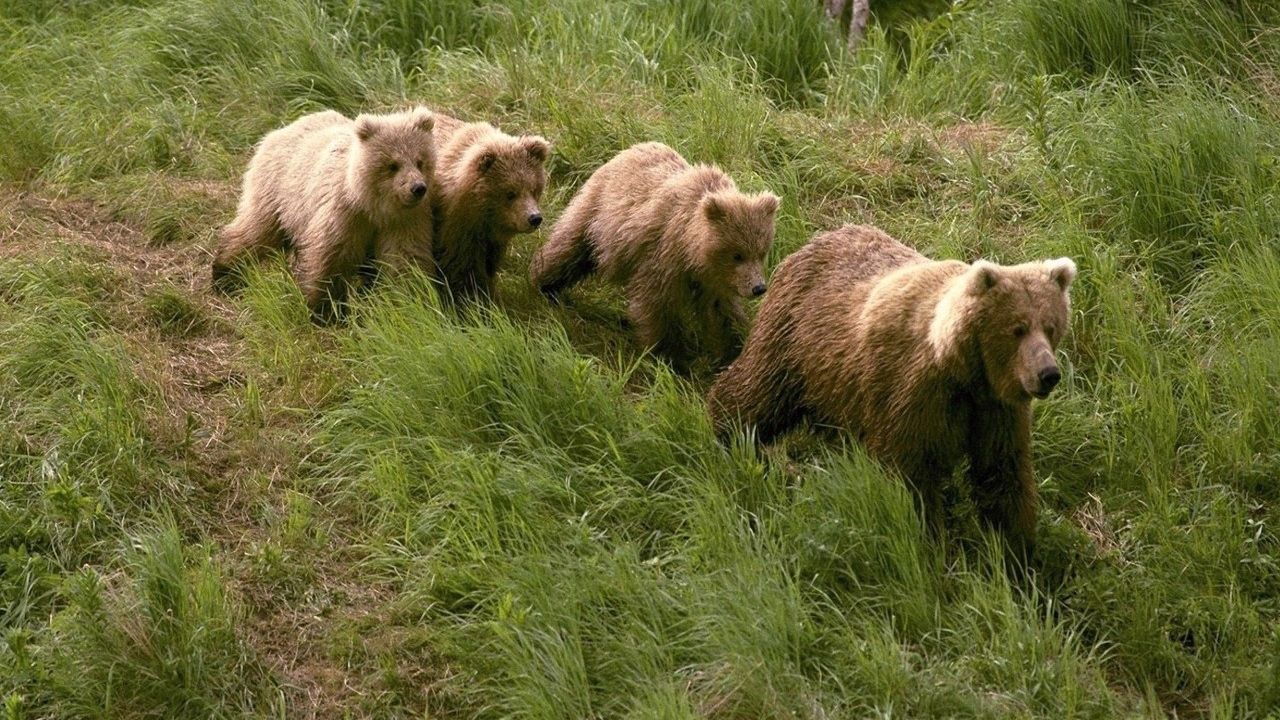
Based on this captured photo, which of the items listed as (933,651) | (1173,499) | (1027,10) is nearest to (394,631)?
(933,651)

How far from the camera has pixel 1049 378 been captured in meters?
4.89

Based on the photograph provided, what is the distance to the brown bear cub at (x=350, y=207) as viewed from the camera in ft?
22.4

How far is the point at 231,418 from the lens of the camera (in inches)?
248

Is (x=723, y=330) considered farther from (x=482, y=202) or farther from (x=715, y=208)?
(x=482, y=202)

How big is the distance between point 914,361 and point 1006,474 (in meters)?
0.50

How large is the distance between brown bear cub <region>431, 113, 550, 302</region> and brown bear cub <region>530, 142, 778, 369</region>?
0.84 feet

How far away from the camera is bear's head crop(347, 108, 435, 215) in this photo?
678cm

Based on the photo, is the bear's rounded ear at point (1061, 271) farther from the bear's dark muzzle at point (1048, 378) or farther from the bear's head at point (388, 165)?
the bear's head at point (388, 165)

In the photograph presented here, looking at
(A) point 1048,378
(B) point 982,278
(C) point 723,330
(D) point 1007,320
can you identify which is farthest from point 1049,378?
(C) point 723,330

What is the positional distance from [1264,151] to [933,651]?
330 cm

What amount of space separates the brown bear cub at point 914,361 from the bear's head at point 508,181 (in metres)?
1.35

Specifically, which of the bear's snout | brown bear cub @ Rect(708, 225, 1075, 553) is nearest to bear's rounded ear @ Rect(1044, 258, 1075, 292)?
brown bear cub @ Rect(708, 225, 1075, 553)

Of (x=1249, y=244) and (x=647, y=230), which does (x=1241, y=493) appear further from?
(x=647, y=230)

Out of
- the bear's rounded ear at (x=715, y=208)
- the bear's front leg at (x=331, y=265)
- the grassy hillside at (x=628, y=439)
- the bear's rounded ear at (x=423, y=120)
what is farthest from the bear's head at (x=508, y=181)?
the bear's rounded ear at (x=715, y=208)
